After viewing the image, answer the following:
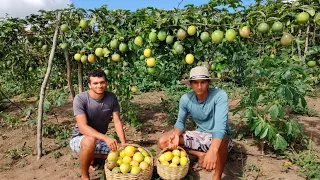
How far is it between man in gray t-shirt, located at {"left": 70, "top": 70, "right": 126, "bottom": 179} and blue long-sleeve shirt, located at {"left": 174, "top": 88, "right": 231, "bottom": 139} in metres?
0.76

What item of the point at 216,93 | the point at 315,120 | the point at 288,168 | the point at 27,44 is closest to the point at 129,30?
the point at 216,93

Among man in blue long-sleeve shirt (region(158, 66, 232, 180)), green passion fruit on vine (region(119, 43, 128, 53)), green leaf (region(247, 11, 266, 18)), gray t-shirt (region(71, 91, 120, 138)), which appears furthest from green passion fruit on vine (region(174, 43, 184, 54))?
gray t-shirt (region(71, 91, 120, 138))

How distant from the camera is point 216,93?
296 centimetres

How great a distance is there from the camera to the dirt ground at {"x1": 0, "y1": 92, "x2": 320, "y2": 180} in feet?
10.6

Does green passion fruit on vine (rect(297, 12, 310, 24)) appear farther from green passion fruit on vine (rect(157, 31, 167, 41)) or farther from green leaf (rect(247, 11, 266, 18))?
green passion fruit on vine (rect(157, 31, 167, 41))

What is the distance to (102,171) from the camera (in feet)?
11.0

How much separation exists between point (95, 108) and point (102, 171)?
752 mm

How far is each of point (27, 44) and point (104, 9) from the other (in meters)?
1.62

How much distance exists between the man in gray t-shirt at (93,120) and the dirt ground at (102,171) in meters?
0.36

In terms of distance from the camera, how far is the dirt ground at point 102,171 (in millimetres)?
3236

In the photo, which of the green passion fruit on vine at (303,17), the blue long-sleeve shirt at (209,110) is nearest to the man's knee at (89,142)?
the blue long-sleeve shirt at (209,110)

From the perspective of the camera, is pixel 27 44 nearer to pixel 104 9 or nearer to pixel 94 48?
pixel 94 48

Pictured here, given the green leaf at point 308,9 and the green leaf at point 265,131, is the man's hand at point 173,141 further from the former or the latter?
the green leaf at point 308,9

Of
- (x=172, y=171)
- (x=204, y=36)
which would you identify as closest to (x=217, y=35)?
(x=204, y=36)
